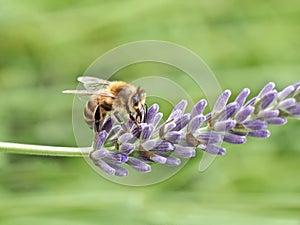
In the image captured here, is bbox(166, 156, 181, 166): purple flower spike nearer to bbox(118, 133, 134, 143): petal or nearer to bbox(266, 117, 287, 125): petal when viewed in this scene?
bbox(118, 133, 134, 143): petal

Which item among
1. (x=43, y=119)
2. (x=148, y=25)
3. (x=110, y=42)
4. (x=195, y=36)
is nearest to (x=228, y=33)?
(x=195, y=36)

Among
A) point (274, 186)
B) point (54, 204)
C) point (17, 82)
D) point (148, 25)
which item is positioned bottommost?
point (54, 204)

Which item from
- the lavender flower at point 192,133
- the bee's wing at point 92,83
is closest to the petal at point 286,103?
the lavender flower at point 192,133

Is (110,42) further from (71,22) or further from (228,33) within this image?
(228,33)

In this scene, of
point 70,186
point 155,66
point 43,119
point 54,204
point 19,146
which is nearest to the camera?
point 19,146

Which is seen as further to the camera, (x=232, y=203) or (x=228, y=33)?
(x=228, y=33)

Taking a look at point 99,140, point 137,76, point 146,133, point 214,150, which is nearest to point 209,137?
point 214,150

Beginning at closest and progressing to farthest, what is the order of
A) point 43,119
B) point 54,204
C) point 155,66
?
point 54,204 → point 43,119 → point 155,66

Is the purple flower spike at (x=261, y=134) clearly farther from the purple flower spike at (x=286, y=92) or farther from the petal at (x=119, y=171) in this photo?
the petal at (x=119, y=171)
